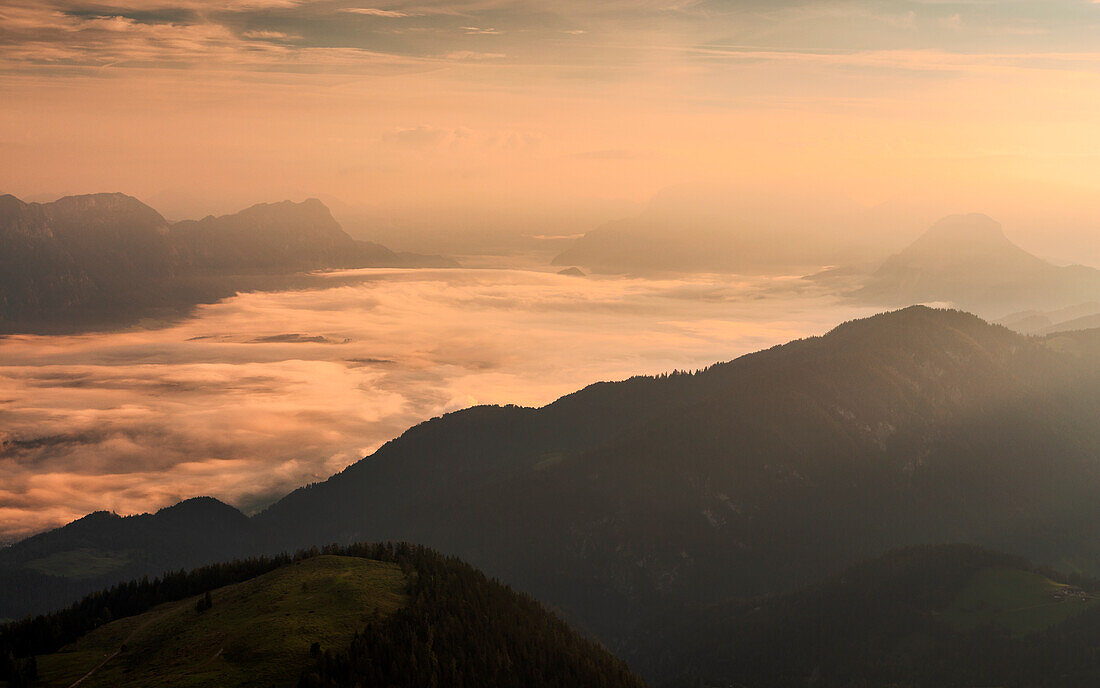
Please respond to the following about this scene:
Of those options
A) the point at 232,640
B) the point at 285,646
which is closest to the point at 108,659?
the point at 232,640

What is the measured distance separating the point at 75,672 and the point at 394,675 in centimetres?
6620

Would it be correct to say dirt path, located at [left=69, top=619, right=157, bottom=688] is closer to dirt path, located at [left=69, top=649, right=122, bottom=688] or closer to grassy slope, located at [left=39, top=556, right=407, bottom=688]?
dirt path, located at [left=69, top=649, right=122, bottom=688]

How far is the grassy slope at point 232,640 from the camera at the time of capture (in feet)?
513

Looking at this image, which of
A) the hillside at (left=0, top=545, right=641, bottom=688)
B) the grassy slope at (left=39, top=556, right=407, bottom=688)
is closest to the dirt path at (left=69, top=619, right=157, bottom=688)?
the hillside at (left=0, top=545, right=641, bottom=688)

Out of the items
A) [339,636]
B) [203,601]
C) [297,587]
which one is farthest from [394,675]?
[203,601]

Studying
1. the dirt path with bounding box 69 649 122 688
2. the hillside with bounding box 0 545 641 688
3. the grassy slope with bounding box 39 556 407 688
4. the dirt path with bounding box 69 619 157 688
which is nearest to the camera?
the grassy slope with bounding box 39 556 407 688

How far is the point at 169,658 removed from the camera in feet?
548

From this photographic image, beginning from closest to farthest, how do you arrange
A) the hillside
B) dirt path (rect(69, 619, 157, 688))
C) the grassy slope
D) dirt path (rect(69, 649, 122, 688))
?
the grassy slope, the hillside, dirt path (rect(69, 649, 122, 688)), dirt path (rect(69, 619, 157, 688))

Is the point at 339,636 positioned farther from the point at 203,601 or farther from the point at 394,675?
the point at 203,601

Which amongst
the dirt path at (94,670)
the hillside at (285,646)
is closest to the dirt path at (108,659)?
the dirt path at (94,670)

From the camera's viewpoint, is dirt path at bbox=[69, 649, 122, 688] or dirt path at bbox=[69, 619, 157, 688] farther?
dirt path at bbox=[69, 619, 157, 688]

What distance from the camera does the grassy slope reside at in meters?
156

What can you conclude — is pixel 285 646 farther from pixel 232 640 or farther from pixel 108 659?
pixel 108 659

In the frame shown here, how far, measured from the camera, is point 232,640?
6639 inches
